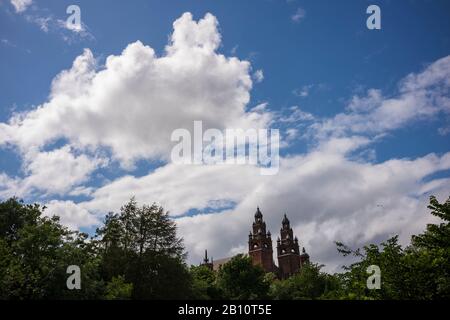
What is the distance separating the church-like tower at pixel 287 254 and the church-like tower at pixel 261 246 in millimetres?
3799

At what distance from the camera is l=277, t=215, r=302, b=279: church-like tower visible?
119 m

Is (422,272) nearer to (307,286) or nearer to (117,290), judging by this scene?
(117,290)

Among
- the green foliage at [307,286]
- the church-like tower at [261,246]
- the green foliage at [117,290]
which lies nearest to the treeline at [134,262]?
the green foliage at [117,290]

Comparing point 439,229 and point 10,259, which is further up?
point 439,229

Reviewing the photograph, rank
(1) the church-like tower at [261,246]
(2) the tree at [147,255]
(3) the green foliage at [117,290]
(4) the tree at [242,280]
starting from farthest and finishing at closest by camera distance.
Result: (1) the church-like tower at [261,246], (4) the tree at [242,280], (2) the tree at [147,255], (3) the green foliage at [117,290]

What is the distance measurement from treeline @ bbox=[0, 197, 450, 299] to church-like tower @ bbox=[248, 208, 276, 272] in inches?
2320

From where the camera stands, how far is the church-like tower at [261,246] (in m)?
118

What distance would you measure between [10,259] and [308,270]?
183ft

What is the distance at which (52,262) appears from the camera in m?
30.2

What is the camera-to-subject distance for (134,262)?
38.7m

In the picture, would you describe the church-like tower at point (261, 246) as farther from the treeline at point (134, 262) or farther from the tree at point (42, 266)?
the tree at point (42, 266)
